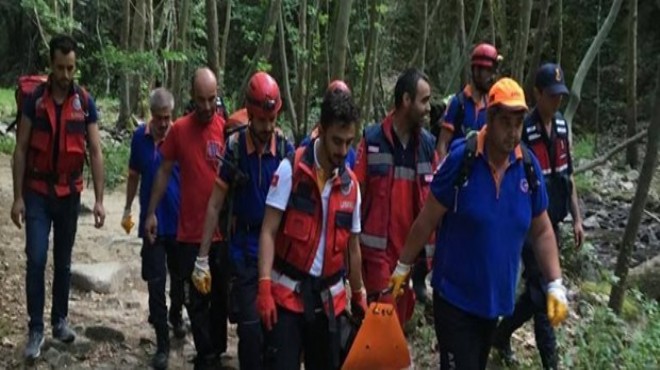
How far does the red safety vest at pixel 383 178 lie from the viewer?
18.8 ft

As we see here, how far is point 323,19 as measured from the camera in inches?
759

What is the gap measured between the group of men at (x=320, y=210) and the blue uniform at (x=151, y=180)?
0.01 meters

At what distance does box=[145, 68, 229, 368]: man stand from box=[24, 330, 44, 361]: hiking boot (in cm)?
114

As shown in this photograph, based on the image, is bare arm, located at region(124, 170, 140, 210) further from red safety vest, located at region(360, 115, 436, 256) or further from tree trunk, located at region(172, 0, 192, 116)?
tree trunk, located at region(172, 0, 192, 116)

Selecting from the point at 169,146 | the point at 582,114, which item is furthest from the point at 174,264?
the point at 582,114

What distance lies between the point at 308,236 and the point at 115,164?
11622 millimetres

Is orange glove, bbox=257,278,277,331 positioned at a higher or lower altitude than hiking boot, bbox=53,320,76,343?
higher

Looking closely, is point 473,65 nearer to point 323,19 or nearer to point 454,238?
point 454,238

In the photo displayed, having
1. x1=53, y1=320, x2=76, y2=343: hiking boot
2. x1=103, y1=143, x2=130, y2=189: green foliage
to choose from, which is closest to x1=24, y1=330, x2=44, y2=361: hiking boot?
x1=53, y1=320, x2=76, y2=343: hiking boot

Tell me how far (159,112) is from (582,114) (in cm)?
2465

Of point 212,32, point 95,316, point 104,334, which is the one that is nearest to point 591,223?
point 212,32

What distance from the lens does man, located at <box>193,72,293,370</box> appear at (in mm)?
5453

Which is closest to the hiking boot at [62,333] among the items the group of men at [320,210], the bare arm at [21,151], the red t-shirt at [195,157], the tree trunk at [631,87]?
the group of men at [320,210]

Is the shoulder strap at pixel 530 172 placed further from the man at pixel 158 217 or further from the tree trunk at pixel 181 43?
the tree trunk at pixel 181 43
